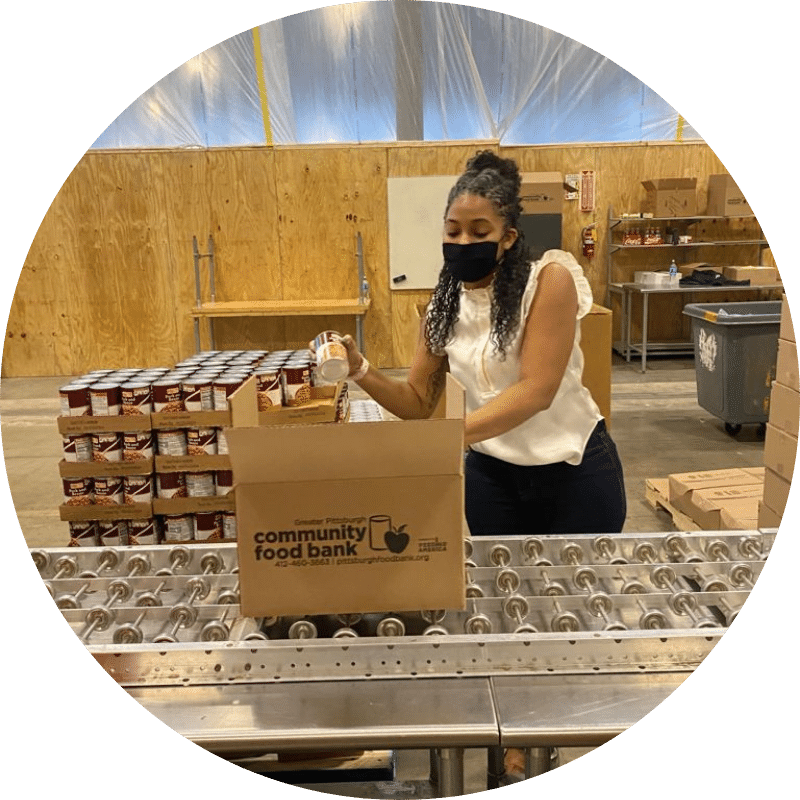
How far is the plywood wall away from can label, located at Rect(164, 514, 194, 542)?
4.85ft

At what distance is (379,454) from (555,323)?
546 millimetres

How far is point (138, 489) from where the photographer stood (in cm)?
278

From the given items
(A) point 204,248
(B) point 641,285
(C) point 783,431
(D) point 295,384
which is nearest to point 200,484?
(D) point 295,384

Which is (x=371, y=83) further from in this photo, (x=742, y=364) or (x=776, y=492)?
(x=776, y=492)

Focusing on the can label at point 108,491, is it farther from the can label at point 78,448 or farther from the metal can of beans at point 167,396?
the metal can of beans at point 167,396

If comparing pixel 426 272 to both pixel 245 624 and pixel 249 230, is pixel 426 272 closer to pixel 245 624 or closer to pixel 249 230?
pixel 249 230

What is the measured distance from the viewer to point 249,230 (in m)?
4.82

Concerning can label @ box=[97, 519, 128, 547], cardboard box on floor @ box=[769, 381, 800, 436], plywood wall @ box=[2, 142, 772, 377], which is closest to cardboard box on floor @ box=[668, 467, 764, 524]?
cardboard box on floor @ box=[769, 381, 800, 436]

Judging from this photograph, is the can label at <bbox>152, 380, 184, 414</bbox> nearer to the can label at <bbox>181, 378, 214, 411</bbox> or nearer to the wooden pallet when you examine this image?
the can label at <bbox>181, 378, 214, 411</bbox>

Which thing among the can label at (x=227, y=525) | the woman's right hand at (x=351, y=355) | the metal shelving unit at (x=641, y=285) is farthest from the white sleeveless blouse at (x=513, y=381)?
the metal shelving unit at (x=641, y=285)

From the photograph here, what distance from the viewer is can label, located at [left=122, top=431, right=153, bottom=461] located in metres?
2.71

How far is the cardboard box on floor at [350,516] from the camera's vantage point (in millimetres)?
1009

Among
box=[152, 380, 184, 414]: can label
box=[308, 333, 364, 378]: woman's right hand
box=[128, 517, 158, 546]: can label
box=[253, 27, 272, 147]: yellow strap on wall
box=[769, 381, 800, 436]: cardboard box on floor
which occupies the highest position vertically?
box=[253, 27, 272, 147]: yellow strap on wall

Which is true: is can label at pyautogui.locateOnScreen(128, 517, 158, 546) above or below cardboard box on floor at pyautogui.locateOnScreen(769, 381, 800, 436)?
below
